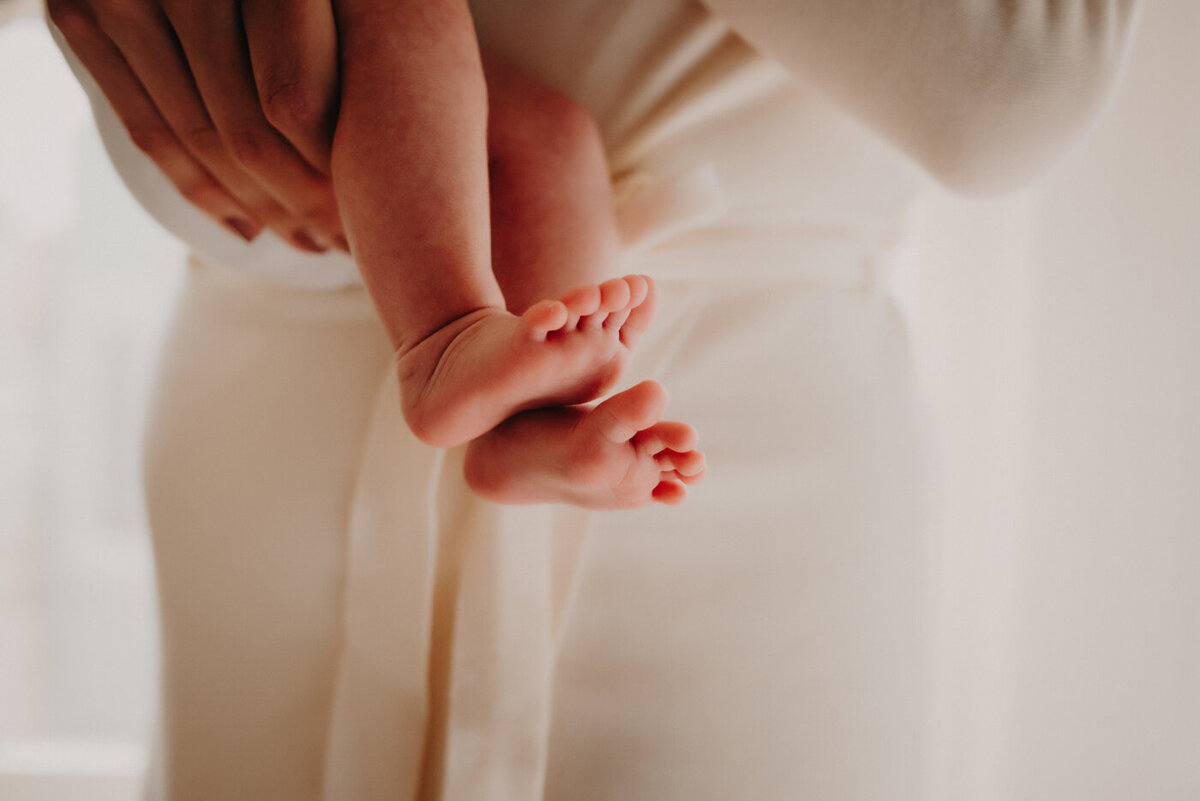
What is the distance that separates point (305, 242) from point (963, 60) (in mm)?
392

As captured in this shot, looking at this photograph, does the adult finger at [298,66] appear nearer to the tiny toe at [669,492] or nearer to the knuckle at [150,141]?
the knuckle at [150,141]

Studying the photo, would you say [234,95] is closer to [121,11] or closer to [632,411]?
[121,11]

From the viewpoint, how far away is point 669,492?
1.24 feet

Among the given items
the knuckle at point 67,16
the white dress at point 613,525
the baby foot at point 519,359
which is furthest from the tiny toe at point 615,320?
the knuckle at point 67,16

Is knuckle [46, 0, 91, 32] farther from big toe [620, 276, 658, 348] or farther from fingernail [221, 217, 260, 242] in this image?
big toe [620, 276, 658, 348]

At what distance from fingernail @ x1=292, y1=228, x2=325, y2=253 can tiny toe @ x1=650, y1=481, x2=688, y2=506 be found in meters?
0.27

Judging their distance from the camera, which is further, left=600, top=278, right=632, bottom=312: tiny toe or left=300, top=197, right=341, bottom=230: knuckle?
left=300, top=197, right=341, bottom=230: knuckle

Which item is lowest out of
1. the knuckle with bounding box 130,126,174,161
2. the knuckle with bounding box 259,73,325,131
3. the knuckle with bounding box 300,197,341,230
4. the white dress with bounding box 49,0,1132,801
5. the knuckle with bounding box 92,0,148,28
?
the white dress with bounding box 49,0,1132,801

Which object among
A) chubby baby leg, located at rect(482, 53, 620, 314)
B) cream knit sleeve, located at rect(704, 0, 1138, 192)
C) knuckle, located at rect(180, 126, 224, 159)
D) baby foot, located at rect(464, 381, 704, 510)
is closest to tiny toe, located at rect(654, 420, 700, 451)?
baby foot, located at rect(464, 381, 704, 510)

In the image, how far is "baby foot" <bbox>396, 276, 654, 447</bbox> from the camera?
1.06ft

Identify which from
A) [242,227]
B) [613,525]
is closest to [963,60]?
[613,525]

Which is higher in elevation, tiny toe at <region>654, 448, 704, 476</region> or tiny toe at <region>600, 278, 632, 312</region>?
tiny toe at <region>600, 278, 632, 312</region>

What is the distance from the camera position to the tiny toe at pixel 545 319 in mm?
313

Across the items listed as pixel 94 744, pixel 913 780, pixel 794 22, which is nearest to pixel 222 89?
pixel 794 22
